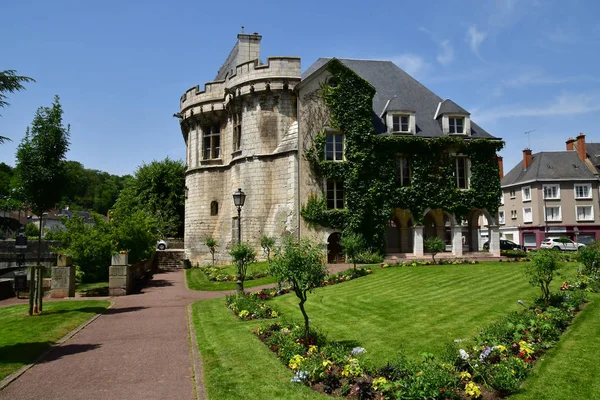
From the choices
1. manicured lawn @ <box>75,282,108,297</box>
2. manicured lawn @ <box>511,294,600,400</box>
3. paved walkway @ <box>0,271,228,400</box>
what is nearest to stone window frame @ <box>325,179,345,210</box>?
manicured lawn @ <box>75,282,108,297</box>

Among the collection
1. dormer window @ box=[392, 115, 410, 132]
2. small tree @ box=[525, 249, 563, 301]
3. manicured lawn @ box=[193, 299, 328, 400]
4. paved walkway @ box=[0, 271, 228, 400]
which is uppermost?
dormer window @ box=[392, 115, 410, 132]

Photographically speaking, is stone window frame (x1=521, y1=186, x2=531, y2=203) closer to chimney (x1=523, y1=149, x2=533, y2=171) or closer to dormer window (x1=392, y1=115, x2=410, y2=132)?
chimney (x1=523, y1=149, x2=533, y2=171)

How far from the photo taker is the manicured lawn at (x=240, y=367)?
709 cm

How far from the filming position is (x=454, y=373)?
709 cm

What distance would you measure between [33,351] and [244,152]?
22333 mm

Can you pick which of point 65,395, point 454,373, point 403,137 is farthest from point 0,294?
point 403,137

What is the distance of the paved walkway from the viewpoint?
7414mm

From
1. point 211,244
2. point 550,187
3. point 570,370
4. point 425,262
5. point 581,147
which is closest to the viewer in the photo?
point 570,370

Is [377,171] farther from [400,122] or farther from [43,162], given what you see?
[43,162]

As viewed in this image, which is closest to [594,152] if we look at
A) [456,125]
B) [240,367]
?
[456,125]

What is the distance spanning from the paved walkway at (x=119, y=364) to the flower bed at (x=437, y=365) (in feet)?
7.48

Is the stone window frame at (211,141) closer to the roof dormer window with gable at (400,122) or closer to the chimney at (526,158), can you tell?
the roof dormer window with gable at (400,122)

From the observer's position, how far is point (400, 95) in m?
32.6

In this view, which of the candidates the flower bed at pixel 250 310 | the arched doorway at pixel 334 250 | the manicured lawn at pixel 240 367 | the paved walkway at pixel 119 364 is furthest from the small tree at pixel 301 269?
the arched doorway at pixel 334 250
